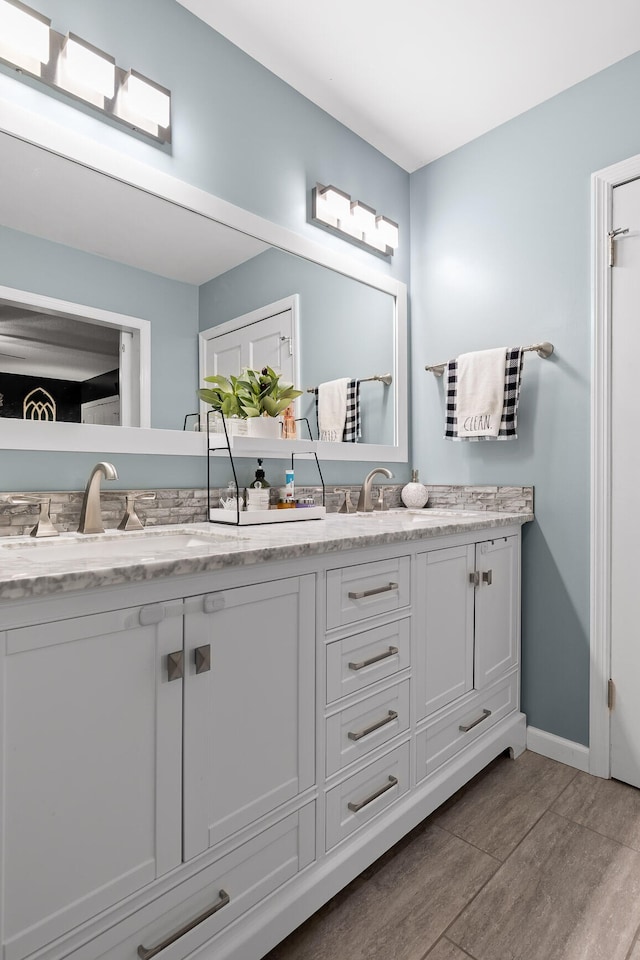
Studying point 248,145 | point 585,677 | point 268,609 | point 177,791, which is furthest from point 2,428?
point 585,677

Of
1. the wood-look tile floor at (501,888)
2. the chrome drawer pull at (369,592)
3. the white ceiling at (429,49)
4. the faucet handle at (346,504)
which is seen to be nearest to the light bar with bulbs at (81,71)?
the white ceiling at (429,49)

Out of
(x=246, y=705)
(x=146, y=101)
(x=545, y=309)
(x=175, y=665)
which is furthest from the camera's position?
(x=545, y=309)

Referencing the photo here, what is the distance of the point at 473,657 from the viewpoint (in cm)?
177

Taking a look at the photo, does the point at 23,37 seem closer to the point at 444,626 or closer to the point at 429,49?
the point at 429,49

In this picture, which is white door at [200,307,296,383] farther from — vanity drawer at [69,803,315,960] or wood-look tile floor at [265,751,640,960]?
wood-look tile floor at [265,751,640,960]

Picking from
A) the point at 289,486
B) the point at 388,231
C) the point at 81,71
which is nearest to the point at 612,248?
the point at 388,231

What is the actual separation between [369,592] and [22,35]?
1.57m

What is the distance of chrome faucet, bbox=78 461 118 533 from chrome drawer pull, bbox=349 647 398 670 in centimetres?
72

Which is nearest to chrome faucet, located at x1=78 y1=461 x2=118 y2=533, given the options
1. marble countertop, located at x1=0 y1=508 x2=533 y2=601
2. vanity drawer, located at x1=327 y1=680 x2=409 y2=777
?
marble countertop, located at x1=0 y1=508 x2=533 y2=601

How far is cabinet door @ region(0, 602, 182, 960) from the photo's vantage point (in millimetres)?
777

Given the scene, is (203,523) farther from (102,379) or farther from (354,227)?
(354,227)

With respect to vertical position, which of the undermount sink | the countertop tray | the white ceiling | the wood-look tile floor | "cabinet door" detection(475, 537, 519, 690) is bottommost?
the wood-look tile floor

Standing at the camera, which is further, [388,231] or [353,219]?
[388,231]

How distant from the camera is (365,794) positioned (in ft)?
4.46
